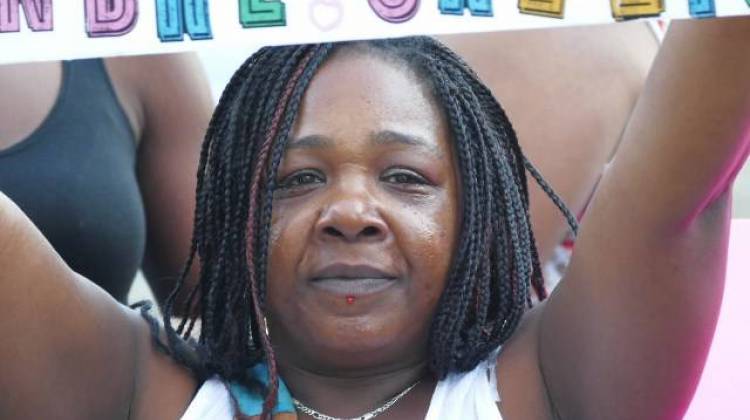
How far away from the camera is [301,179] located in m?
2.06

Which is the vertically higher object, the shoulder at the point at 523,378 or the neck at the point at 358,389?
the shoulder at the point at 523,378

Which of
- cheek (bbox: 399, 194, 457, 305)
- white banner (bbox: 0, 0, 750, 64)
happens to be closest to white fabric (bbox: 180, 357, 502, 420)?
cheek (bbox: 399, 194, 457, 305)

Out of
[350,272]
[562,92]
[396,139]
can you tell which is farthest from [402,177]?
[562,92]

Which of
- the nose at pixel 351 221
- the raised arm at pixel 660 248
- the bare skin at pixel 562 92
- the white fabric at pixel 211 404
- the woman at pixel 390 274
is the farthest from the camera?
the bare skin at pixel 562 92

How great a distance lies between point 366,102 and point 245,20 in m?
0.45

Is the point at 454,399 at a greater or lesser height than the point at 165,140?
lesser

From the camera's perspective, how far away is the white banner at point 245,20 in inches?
63.2

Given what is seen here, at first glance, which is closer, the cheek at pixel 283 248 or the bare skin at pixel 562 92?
the cheek at pixel 283 248

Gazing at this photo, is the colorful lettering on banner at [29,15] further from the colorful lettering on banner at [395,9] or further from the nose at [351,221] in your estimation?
the nose at [351,221]

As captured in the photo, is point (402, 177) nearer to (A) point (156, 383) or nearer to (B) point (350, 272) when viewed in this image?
(B) point (350, 272)

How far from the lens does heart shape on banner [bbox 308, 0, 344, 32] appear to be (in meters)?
1.62

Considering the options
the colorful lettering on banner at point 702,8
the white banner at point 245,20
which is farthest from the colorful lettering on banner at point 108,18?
the colorful lettering on banner at point 702,8

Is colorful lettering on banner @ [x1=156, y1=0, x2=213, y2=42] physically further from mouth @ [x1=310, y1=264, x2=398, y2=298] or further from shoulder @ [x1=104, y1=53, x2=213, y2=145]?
shoulder @ [x1=104, y1=53, x2=213, y2=145]

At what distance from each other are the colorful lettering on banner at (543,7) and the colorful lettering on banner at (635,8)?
2.2 inches
